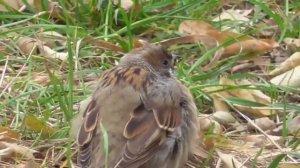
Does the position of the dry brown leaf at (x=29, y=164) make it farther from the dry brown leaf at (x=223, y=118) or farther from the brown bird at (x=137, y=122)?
the dry brown leaf at (x=223, y=118)

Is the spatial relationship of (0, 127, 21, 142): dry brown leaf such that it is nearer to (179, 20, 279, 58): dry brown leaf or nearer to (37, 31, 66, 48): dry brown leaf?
(37, 31, 66, 48): dry brown leaf

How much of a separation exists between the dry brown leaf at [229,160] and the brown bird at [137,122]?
176mm

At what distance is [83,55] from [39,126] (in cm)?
81

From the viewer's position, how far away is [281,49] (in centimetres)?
582

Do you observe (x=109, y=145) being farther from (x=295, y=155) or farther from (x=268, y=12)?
(x=268, y=12)

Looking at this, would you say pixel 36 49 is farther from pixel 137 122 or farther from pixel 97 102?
pixel 137 122

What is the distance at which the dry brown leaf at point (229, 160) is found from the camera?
4.61m

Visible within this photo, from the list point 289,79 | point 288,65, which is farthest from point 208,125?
point 288,65

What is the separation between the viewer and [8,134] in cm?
473

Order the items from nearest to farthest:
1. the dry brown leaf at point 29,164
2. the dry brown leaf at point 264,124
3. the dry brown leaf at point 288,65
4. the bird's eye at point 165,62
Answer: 1. the dry brown leaf at point 29,164
2. the bird's eye at point 165,62
3. the dry brown leaf at point 264,124
4. the dry brown leaf at point 288,65

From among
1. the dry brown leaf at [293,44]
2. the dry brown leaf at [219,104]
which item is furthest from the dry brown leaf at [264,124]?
the dry brown leaf at [293,44]

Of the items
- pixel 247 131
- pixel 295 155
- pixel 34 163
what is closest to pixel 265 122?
pixel 247 131

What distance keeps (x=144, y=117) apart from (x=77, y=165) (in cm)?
42

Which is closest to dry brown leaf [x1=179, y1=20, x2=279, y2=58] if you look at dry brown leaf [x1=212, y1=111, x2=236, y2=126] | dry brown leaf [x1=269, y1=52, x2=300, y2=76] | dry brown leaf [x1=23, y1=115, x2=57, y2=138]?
dry brown leaf [x1=269, y1=52, x2=300, y2=76]
